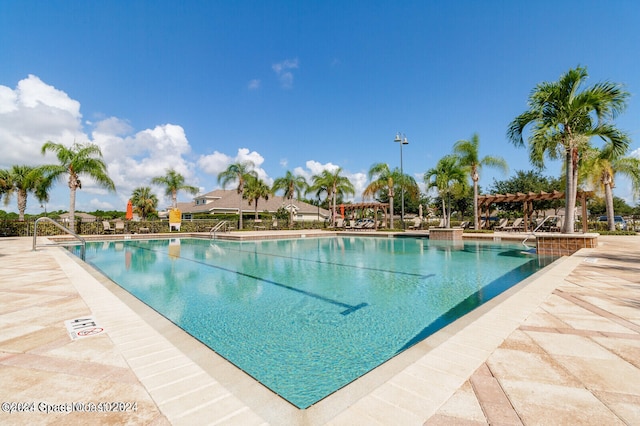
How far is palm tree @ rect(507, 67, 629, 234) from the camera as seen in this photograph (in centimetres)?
1026

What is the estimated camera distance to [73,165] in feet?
64.4

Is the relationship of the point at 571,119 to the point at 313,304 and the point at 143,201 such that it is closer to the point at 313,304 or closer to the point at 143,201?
the point at 313,304

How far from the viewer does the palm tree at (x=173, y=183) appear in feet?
101

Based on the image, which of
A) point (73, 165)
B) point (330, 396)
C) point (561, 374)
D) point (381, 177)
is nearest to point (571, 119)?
point (561, 374)

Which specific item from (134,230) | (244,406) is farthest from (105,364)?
(134,230)

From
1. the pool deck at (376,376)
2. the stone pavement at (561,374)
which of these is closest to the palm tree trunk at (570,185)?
the stone pavement at (561,374)

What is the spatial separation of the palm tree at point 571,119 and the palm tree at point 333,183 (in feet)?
72.2

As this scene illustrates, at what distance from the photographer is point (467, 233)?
1997 centimetres

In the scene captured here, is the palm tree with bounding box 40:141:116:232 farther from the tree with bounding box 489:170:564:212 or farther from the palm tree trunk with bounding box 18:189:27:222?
the tree with bounding box 489:170:564:212

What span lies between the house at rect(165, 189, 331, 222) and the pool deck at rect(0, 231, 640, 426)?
120 ft

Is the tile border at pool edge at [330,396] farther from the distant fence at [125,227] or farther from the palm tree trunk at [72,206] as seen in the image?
the distant fence at [125,227]

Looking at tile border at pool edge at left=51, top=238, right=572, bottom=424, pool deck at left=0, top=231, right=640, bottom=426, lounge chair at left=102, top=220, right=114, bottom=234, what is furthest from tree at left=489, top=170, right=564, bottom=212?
lounge chair at left=102, top=220, right=114, bottom=234

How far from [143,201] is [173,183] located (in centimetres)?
1435

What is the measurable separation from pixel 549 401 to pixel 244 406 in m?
1.93
